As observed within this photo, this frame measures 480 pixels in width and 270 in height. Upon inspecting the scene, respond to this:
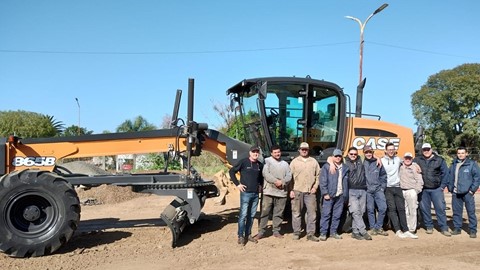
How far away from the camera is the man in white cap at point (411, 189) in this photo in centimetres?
802

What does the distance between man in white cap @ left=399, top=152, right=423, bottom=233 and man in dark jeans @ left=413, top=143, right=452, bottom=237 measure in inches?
7.4

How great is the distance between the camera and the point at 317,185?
7.68 meters

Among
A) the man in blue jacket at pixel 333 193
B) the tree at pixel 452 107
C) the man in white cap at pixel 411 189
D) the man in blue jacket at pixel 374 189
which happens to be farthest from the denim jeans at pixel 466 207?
the tree at pixel 452 107

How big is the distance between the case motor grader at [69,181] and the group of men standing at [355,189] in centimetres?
79

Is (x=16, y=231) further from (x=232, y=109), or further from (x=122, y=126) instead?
(x=122, y=126)

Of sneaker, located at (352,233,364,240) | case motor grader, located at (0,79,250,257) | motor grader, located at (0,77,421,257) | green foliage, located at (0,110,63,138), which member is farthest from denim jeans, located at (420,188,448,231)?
green foliage, located at (0,110,63,138)

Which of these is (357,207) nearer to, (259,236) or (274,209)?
(274,209)

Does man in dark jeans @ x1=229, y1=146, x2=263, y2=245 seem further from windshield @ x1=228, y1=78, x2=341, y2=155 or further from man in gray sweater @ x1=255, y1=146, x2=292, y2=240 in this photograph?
windshield @ x1=228, y1=78, x2=341, y2=155

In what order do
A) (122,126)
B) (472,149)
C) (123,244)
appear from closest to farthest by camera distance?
(123,244), (472,149), (122,126)

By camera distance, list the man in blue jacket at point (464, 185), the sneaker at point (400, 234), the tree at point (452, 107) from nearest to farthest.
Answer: the sneaker at point (400, 234)
the man in blue jacket at point (464, 185)
the tree at point (452, 107)

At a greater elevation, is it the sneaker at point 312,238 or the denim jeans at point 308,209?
the denim jeans at point 308,209

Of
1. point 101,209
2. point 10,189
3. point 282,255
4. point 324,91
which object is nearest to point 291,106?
point 324,91

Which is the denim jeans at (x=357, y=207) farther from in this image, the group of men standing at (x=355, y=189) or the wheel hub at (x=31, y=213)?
the wheel hub at (x=31, y=213)

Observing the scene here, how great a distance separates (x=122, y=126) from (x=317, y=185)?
5022 cm
